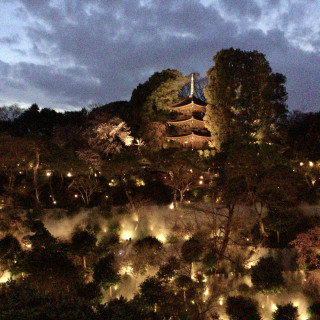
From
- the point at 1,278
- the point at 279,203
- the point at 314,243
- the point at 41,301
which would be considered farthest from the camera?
the point at 1,278

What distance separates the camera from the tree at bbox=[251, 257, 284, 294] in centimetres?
1119

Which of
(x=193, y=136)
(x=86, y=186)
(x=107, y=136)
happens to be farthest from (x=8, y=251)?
(x=193, y=136)

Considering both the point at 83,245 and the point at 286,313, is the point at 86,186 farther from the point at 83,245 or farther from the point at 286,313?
the point at 286,313

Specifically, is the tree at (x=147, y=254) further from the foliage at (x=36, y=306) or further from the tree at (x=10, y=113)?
the tree at (x=10, y=113)

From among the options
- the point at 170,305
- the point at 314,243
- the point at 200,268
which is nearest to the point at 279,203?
the point at 314,243

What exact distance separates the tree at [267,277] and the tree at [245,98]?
978 cm

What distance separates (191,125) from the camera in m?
23.0

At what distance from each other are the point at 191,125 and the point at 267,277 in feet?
47.6

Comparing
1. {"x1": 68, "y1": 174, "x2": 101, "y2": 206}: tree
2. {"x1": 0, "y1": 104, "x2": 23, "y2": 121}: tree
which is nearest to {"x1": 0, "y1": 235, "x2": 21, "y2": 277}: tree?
{"x1": 68, "y1": 174, "x2": 101, "y2": 206}: tree

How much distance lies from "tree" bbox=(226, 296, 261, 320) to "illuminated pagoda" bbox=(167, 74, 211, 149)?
1371 centimetres

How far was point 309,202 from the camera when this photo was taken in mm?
15852

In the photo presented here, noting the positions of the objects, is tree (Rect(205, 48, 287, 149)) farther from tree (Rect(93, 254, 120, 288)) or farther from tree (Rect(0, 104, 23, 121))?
tree (Rect(0, 104, 23, 121))

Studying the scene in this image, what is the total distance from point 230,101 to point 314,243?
1149cm

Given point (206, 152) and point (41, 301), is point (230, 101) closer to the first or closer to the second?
point (206, 152)
